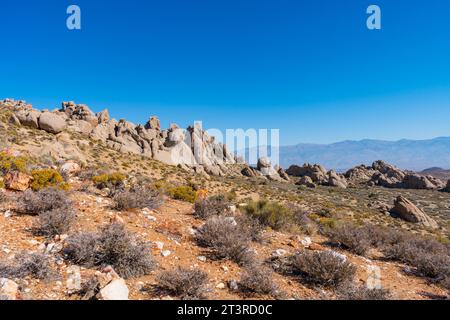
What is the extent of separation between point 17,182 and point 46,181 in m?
0.85

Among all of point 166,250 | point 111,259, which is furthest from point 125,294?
point 166,250

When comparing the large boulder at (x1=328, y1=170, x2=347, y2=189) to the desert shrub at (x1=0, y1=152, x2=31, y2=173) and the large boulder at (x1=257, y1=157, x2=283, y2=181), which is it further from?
the desert shrub at (x1=0, y1=152, x2=31, y2=173)

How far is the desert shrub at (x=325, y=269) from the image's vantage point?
5801 mm

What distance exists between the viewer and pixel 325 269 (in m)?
5.85

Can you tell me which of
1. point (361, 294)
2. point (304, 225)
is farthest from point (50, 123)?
point (361, 294)

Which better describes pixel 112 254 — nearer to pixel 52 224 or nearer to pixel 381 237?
pixel 52 224

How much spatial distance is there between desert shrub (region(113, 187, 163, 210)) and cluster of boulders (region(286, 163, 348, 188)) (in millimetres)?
62117

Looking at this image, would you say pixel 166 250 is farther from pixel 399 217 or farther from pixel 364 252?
pixel 399 217

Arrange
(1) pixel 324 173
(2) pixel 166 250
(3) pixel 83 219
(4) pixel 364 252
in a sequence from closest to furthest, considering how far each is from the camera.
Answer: (2) pixel 166 250
(3) pixel 83 219
(4) pixel 364 252
(1) pixel 324 173

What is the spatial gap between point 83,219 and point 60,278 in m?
2.86

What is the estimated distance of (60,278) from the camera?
463 centimetres

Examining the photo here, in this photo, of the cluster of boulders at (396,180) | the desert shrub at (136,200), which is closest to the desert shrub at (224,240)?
the desert shrub at (136,200)

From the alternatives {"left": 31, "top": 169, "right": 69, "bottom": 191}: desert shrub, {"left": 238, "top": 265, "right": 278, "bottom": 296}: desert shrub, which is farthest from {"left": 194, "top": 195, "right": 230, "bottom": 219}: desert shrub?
{"left": 31, "top": 169, "right": 69, "bottom": 191}: desert shrub

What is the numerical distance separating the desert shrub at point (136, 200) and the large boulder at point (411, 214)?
118 feet
